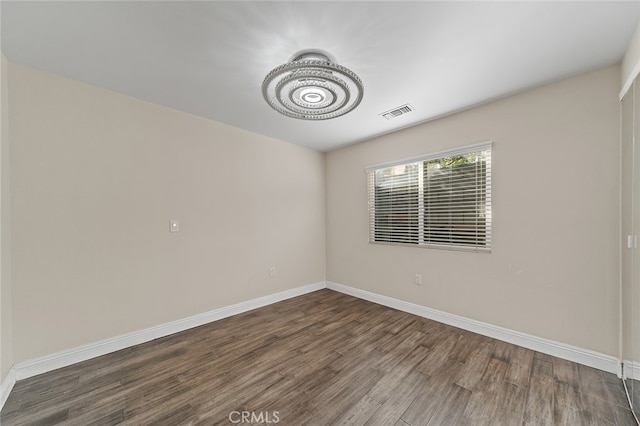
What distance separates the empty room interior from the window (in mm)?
31

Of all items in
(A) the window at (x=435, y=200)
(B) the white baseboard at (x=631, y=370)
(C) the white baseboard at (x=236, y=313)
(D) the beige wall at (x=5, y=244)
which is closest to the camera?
(B) the white baseboard at (x=631, y=370)

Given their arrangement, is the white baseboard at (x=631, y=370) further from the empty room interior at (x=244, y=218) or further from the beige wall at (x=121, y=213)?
the beige wall at (x=121, y=213)

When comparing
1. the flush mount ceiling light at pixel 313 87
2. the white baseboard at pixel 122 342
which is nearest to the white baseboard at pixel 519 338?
the white baseboard at pixel 122 342

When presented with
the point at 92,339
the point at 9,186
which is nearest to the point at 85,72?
the point at 9,186

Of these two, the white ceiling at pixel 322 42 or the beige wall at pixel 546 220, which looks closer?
the white ceiling at pixel 322 42

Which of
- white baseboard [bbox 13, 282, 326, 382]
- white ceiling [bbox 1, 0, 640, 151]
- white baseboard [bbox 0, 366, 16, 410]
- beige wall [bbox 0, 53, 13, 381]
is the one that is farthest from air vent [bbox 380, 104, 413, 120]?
white baseboard [bbox 0, 366, 16, 410]

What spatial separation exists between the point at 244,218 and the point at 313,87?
7.11ft

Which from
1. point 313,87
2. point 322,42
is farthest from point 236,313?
point 322,42

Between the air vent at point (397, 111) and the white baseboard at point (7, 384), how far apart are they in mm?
4029

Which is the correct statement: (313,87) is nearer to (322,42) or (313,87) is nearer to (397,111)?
(322,42)

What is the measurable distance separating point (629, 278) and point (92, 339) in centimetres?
450

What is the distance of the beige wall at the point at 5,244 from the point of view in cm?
174

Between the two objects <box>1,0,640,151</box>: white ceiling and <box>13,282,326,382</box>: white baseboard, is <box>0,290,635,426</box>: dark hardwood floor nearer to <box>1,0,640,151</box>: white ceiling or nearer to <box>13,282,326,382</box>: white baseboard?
<box>13,282,326,382</box>: white baseboard

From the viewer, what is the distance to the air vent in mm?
2670
